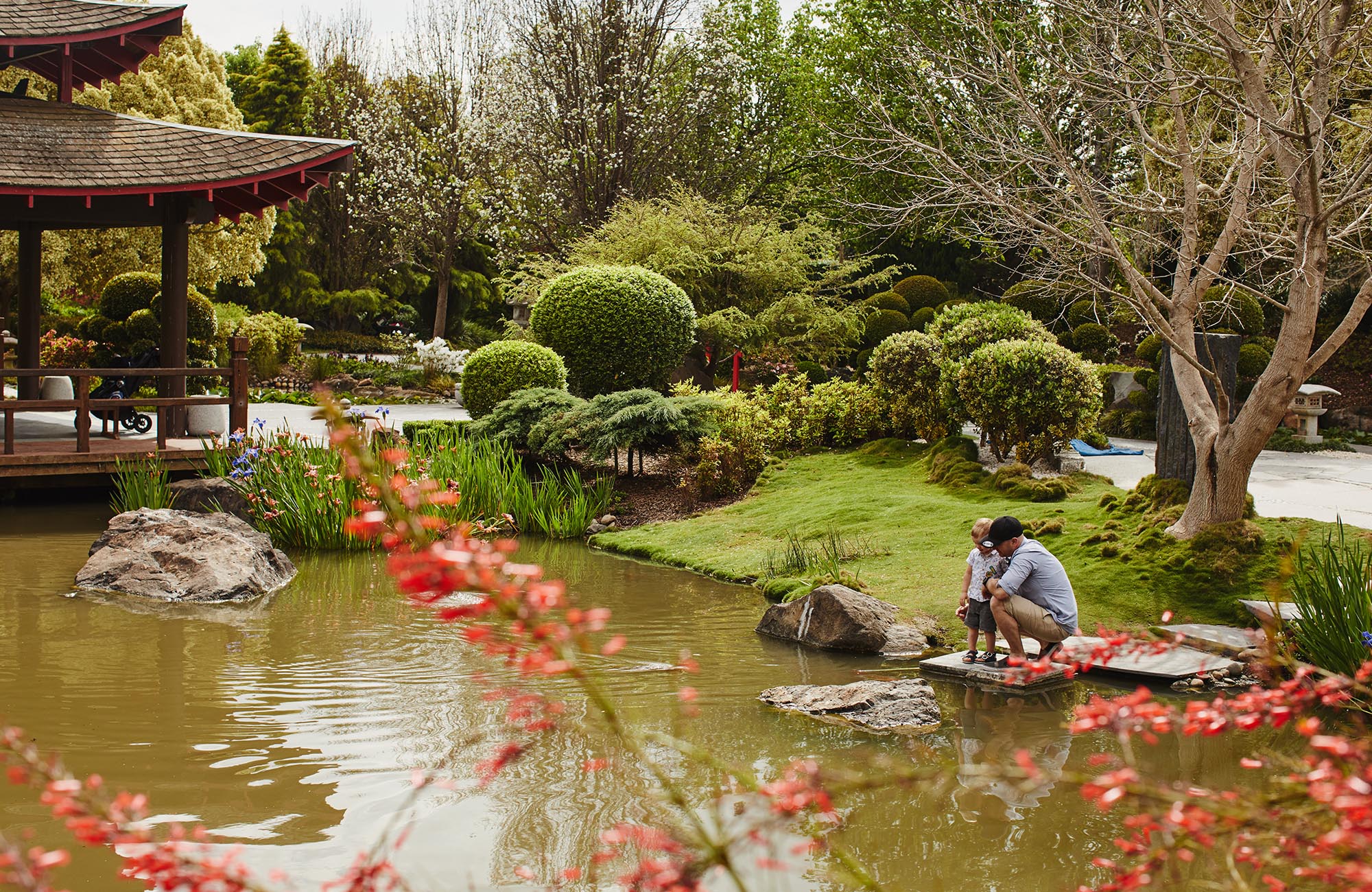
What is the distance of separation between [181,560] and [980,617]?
20.0 feet

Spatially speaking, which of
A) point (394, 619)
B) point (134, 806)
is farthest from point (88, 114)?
point (134, 806)

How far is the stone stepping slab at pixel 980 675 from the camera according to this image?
22.2 feet

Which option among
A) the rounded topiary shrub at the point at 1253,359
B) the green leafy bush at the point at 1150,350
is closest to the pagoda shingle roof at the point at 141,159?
the green leafy bush at the point at 1150,350

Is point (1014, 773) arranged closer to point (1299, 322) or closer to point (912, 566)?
point (1299, 322)

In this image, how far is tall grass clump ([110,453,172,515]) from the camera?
10.6m

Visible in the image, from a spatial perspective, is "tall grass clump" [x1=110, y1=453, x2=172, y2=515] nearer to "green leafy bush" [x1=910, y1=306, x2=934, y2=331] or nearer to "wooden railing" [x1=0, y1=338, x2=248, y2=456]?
"wooden railing" [x1=0, y1=338, x2=248, y2=456]

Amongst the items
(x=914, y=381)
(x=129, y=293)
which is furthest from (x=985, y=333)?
(x=129, y=293)

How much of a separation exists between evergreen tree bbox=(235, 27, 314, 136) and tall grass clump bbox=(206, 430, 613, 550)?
24.6 meters

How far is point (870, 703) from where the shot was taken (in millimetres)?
6234

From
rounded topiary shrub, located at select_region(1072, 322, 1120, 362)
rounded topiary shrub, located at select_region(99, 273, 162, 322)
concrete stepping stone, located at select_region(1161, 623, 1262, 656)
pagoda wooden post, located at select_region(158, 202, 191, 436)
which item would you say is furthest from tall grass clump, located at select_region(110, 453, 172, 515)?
rounded topiary shrub, located at select_region(1072, 322, 1120, 362)

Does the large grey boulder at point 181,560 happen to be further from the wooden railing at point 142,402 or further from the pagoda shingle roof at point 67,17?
the pagoda shingle roof at point 67,17

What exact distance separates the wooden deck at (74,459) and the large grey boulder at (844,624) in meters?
7.30

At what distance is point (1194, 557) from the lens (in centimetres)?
822

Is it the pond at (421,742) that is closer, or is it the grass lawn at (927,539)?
the pond at (421,742)
